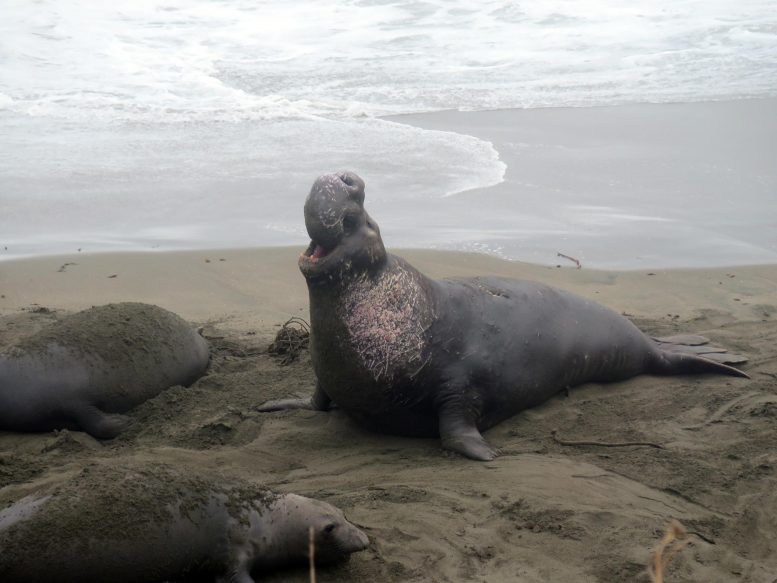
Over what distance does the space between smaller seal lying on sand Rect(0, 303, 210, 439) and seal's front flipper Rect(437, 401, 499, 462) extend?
165 centimetres

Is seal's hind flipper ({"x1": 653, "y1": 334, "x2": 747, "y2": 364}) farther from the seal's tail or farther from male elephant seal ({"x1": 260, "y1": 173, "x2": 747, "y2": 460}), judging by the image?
male elephant seal ({"x1": 260, "y1": 173, "x2": 747, "y2": 460})

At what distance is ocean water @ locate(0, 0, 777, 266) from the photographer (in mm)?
10070

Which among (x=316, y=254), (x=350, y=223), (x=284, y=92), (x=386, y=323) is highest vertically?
(x=284, y=92)

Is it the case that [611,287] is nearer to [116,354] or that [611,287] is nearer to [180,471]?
[116,354]

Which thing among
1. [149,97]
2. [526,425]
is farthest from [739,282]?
[149,97]

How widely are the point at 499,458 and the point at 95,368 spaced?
87.5 inches

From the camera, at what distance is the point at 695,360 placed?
648 centimetres

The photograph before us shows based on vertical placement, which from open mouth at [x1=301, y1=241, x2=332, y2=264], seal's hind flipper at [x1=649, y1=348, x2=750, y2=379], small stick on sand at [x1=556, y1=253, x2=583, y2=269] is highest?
open mouth at [x1=301, y1=241, x2=332, y2=264]

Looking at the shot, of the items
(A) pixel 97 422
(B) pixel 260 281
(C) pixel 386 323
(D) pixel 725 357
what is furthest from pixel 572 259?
(A) pixel 97 422

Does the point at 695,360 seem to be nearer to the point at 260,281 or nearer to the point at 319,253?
the point at 319,253

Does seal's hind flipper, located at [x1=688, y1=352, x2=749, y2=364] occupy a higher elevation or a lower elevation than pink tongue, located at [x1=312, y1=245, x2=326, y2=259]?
lower

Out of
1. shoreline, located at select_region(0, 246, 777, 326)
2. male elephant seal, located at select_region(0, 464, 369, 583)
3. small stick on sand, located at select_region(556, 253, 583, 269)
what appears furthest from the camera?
small stick on sand, located at select_region(556, 253, 583, 269)

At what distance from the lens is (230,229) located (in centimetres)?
942

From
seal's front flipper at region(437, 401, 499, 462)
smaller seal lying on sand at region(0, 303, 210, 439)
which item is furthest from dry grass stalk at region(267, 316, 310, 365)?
seal's front flipper at region(437, 401, 499, 462)
